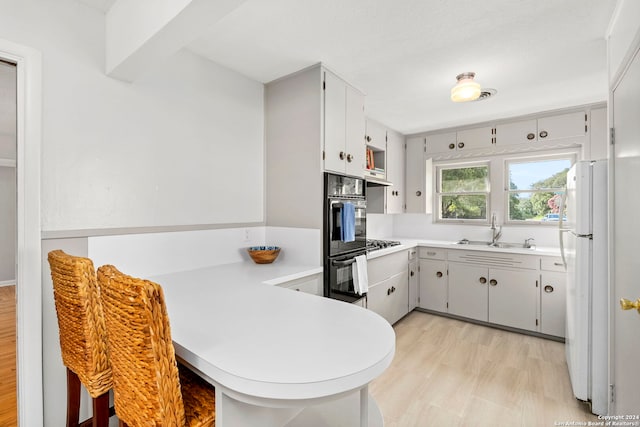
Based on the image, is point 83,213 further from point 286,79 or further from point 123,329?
point 286,79

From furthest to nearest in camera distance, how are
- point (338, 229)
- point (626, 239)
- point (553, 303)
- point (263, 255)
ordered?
point (553, 303) → point (338, 229) → point (263, 255) → point (626, 239)

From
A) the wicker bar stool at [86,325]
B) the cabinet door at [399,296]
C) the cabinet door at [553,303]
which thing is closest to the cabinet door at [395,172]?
the cabinet door at [399,296]

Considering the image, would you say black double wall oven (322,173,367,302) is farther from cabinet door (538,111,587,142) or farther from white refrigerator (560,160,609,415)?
cabinet door (538,111,587,142)

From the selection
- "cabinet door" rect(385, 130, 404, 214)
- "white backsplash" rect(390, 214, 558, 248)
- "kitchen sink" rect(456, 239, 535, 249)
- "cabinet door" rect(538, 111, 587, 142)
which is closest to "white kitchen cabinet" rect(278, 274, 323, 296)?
"cabinet door" rect(385, 130, 404, 214)

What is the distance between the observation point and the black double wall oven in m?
2.30

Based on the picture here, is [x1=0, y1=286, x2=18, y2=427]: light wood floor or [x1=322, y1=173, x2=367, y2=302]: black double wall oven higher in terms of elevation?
[x1=322, y1=173, x2=367, y2=302]: black double wall oven

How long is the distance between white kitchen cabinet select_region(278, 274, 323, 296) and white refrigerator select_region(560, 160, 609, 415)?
168cm

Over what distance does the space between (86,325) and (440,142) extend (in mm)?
4000

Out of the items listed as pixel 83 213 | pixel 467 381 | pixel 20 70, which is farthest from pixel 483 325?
pixel 20 70

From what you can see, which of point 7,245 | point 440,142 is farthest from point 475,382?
point 7,245

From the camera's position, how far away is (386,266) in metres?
3.09

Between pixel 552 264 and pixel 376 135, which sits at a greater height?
pixel 376 135

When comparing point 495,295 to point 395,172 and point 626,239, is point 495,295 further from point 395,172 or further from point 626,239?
point 626,239

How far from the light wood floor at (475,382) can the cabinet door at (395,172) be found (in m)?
1.59
